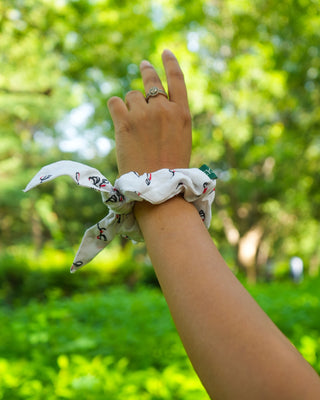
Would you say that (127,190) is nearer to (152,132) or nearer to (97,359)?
(152,132)

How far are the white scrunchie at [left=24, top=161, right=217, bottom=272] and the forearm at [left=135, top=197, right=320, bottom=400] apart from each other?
7 centimetres

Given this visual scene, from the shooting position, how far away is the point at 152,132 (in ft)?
2.82

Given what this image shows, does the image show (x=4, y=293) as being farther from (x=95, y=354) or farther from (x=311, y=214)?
(x=311, y=214)

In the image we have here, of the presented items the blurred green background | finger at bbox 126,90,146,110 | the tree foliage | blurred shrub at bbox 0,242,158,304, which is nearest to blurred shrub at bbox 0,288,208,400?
the blurred green background

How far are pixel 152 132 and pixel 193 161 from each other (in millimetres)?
13372

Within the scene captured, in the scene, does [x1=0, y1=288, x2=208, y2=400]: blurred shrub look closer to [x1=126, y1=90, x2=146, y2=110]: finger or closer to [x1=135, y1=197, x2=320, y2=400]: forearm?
[x1=135, y1=197, x2=320, y2=400]: forearm

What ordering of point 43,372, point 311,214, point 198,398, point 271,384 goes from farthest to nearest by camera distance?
point 311,214 < point 43,372 < point 198,398 < point 271,384

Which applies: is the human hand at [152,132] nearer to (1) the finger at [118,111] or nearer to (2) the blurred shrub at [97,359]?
(1) the finger at [118,111]

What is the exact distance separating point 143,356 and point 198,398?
87cm

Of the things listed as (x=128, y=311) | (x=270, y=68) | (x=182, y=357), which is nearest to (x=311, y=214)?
(x=270, y=68)

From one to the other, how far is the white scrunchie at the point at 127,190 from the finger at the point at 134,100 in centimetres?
19

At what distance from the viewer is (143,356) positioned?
2.54 metres

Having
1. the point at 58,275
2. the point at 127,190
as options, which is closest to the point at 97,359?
the point at 127,190

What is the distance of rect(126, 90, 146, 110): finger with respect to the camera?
907 millimetres
